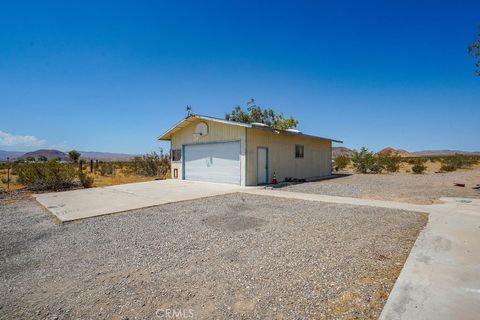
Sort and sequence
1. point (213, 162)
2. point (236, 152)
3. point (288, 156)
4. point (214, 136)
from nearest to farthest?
point (236, 152) < point (214, 136) < point (213, 162) < point (288, 156)

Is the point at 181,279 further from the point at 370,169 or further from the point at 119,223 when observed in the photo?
the point at 370,169

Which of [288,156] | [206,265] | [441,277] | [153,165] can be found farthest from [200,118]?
[441,277]

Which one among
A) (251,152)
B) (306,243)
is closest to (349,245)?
(306,243)

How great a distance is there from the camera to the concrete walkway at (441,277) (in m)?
2.64

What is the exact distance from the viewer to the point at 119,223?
21.0 feet

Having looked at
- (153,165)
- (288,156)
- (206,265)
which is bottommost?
(206,265)

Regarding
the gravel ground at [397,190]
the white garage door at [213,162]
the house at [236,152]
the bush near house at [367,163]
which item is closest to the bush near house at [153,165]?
the house at [236,152]

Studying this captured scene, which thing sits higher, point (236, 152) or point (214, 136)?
point (214, 136)

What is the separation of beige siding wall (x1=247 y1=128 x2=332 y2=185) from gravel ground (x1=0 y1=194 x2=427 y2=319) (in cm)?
699

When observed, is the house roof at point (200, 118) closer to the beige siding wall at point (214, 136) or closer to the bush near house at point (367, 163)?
the beige siding wall at point (214, 136)

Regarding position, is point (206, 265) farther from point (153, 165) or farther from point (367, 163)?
point (367, 163)

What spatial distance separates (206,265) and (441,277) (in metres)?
3.13

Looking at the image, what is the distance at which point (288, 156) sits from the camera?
1634 cm

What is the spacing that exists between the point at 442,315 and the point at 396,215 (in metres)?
4.71
